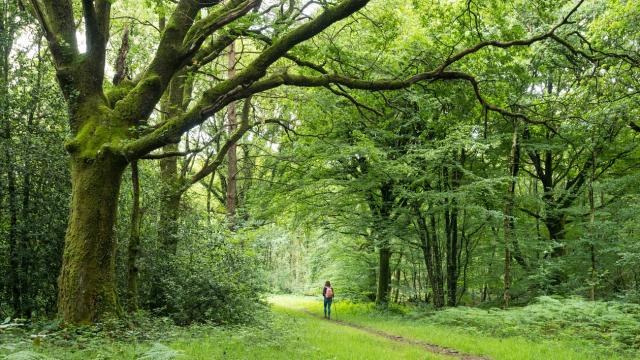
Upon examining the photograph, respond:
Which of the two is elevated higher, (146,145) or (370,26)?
(370,26)

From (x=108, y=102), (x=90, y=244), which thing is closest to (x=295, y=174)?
(x=108, y=102)

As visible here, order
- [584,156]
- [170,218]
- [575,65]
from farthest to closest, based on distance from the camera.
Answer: [584,156] → [575,65] → [170,218]

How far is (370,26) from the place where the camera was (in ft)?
41.3

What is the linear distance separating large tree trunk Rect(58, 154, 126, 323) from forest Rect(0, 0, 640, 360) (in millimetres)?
37

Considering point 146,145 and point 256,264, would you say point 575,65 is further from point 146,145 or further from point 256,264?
point 146,145

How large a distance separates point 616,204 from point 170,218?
15.9 m

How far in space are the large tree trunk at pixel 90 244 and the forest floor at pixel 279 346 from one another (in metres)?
0.72

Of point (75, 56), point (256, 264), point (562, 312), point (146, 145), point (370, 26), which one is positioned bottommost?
point (562, 312)

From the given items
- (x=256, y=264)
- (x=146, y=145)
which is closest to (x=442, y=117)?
(x=256, y=264)

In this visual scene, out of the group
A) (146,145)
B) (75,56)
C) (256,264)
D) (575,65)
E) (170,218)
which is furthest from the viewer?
(575,65)

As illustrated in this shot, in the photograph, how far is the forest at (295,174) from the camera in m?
8.05

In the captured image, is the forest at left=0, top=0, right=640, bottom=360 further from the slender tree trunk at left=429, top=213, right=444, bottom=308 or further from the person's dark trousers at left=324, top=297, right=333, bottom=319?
the person's dark trousers at left=324, top=297, right=333, bottom=319

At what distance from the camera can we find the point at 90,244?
7.86 metres

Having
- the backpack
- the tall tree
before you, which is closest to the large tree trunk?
the tall tree
